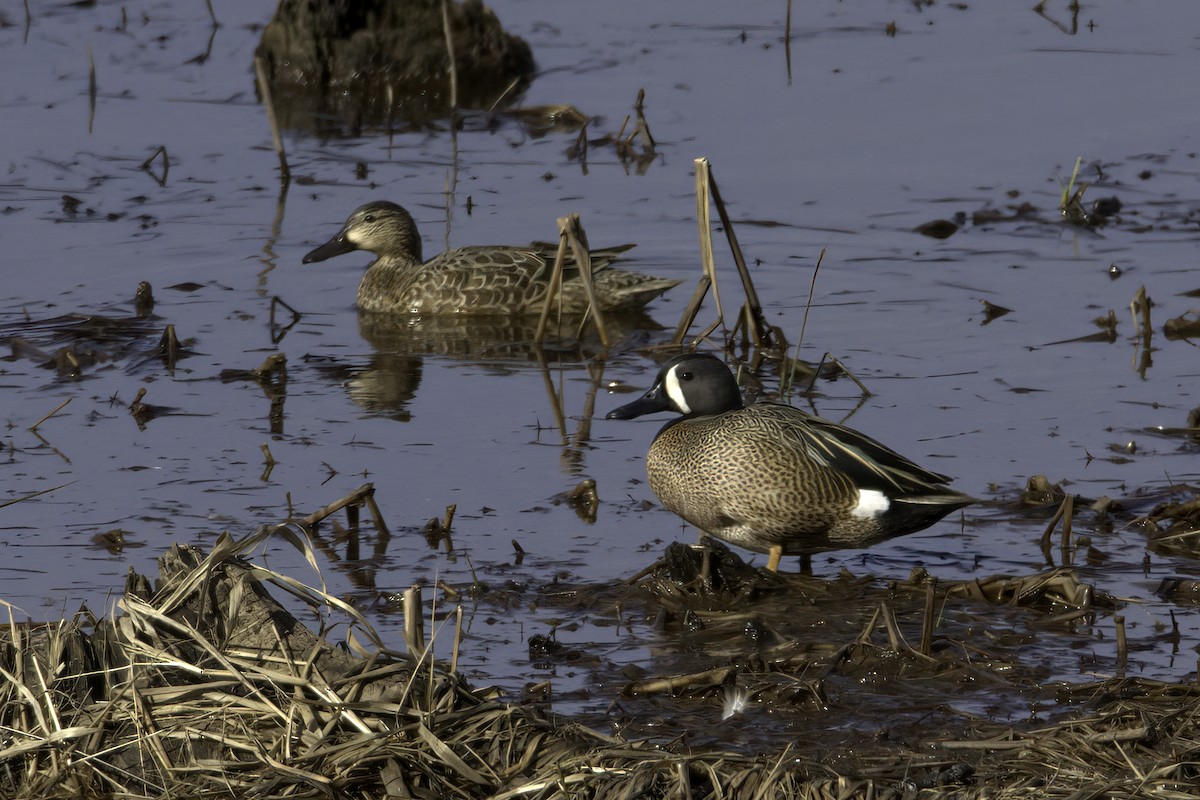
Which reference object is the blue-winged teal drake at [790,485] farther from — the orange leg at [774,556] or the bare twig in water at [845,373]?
the bare twig in water at [845,373]

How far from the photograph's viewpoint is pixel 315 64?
1477cm

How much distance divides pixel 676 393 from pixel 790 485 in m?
0.76

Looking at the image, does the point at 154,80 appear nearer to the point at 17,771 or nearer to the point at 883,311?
the point at 883,311

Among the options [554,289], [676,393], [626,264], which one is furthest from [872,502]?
[626,264]

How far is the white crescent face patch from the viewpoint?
20.3ft

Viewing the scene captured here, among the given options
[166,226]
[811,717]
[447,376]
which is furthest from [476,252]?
[811,717]

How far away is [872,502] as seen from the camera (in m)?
5.59

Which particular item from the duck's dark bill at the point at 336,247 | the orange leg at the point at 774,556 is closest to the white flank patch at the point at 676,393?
the orange leg at the point at 774,556

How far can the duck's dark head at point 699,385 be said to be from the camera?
612 cm

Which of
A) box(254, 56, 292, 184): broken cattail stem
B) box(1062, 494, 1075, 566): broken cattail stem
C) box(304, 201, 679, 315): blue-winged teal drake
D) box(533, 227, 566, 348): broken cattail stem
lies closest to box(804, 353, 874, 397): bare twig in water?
box(533, 227, 566, 348): broken cattail stem

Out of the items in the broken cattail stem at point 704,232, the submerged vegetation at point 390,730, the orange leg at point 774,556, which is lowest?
the orange leg at point 774,556

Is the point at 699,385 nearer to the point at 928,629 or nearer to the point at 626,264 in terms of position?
the point at 928,629

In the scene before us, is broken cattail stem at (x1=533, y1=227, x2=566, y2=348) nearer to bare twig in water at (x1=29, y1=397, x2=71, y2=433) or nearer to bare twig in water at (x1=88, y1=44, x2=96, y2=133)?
bare twig in water at (x1=29, y1=397, x2=71, y2=433)

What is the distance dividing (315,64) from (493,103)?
1.71 metres
